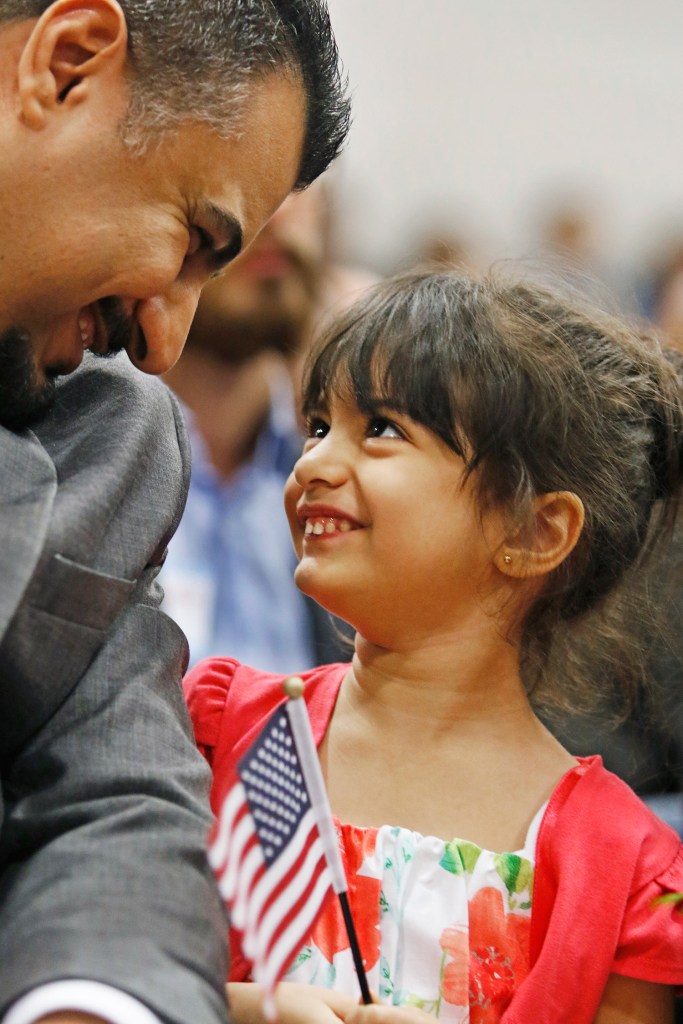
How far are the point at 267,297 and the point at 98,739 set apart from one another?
1.78m

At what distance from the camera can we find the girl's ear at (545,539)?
4.70ft

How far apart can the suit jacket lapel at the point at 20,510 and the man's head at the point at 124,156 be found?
0.36 ft

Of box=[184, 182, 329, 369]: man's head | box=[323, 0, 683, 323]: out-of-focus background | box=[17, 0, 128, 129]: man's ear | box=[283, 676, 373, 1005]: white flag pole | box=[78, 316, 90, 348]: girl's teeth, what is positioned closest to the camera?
box=[283, 676, 373, 1005]: white flag pole

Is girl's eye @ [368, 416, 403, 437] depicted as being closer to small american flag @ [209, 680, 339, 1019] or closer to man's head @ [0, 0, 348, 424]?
man's head @ [0, 0, 348, 424]

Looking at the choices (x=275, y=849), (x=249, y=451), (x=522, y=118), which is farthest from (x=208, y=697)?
(x=522, y=118)

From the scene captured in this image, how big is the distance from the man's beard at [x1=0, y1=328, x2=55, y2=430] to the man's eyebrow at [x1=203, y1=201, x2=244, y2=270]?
209mm

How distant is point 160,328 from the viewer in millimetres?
1287

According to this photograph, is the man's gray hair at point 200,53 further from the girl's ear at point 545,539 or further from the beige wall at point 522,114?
the beige wall at point 522,114

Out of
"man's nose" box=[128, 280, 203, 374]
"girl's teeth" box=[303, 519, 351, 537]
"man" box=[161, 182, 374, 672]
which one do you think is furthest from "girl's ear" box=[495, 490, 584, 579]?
"man" box=[161, 182, 374, 672]

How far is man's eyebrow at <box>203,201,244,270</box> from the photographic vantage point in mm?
1267

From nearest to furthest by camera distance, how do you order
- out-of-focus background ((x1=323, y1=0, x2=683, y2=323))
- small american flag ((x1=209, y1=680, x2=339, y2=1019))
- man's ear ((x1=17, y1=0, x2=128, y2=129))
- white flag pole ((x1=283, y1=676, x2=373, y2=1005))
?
1. small american flag ((x1=209, y1=680, x2=339, y2=1019))
2. white flag pole ((x1=283, y1=676, x2=373, y2=1005))
3. man's ear ((x1=17, y1=0, x2=128, y2=129))
4. out-of-focus background ((x1=323, y1=0, x2=683, y2=323))

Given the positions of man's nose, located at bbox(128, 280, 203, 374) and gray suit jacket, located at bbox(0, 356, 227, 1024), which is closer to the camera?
gray suit jacket, located at bbox(0, 356, 227, 1024)

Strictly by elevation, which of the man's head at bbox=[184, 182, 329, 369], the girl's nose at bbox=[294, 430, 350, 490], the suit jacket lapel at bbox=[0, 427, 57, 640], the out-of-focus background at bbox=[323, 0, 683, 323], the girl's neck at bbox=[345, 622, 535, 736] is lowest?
the out-of-focus background at bbox=[323, 0, 683, 323]

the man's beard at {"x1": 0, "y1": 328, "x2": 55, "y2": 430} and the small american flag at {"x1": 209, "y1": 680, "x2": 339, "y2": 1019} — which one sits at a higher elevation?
the man's beard at {"x1": 0, "y1": 328, "x2": 55, "y2": 430}
